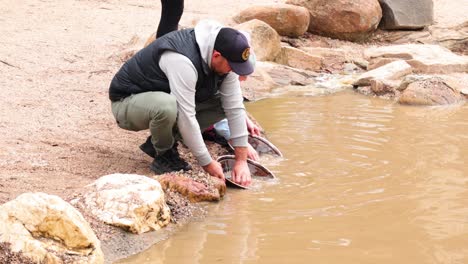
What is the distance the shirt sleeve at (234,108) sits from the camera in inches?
200

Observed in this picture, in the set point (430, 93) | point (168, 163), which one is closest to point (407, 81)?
point (430, 93)

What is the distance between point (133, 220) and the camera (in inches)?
164

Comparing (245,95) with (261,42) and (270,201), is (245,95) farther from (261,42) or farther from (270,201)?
(270,201)

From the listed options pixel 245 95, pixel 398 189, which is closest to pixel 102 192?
pixel 398 189

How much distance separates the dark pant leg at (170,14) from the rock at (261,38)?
3.34m

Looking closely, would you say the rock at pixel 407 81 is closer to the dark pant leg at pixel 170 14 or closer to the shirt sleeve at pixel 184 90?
the dark pant leg at pixel 170 14

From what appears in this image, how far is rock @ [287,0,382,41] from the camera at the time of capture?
11539 millimetres

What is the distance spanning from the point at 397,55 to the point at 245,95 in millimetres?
2552

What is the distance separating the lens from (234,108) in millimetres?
5109

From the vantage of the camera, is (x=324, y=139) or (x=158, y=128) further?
(x=324, y=139)

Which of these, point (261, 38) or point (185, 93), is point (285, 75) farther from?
point (185, 93)

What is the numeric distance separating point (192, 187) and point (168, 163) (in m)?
0.40

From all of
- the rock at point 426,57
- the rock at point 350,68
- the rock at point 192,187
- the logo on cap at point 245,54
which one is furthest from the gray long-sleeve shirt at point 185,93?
the rock at point 350,68

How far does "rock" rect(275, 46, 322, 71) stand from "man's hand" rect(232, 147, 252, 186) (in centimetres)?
500
